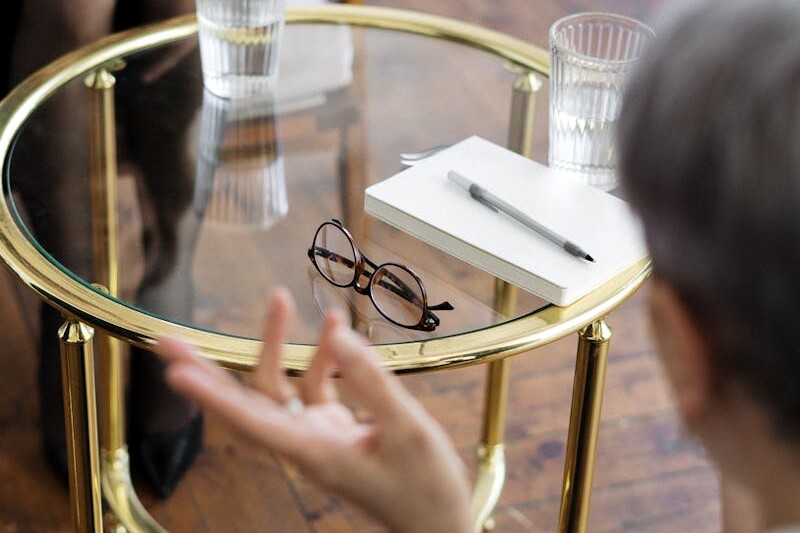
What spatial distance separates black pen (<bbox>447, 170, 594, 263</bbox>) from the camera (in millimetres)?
793

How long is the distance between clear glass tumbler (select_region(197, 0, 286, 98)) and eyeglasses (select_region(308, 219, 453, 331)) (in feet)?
0.77

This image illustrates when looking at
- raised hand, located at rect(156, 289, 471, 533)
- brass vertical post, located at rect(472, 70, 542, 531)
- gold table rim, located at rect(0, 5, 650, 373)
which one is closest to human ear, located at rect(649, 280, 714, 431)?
raised hand, located at rect(156, 289, 471, 533)

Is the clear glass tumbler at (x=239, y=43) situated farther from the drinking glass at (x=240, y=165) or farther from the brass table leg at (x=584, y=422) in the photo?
the brass table leg at (x=584, y=422)

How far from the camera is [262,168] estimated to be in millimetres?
987

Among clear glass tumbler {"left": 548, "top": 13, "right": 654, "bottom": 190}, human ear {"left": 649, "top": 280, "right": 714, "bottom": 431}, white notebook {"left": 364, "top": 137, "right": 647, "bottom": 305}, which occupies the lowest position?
white notebook {"left": 364, "top": 137, "right": 647, "bottom": 305}

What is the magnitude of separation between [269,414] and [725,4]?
0.25m

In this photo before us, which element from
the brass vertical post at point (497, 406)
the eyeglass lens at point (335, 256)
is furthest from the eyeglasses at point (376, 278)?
the brass vertical post at point (497, 406)

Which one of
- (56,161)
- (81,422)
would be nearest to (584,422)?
(81,422)

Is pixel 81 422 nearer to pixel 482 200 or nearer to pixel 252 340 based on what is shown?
pixel 252 340

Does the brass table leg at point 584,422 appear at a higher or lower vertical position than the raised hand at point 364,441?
lower

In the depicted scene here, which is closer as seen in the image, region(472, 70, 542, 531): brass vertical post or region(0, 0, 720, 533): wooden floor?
region(472, 70, 542, 531): brass vertical post

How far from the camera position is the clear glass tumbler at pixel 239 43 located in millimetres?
1016

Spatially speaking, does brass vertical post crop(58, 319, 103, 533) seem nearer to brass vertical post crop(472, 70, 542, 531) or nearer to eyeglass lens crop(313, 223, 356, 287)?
eyeglass lens crop(313, 223, 356, 287)

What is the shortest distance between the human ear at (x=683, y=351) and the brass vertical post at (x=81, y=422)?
0.47 metres
